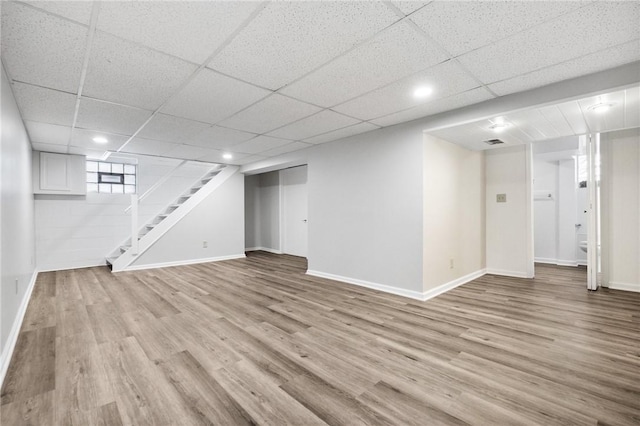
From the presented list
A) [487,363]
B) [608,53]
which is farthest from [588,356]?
[608,53]

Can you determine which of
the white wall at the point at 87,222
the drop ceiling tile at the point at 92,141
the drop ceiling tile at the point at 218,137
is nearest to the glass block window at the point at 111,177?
the white wall at the point at 87,222

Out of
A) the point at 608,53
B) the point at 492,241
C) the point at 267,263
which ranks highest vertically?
the point at 608,53

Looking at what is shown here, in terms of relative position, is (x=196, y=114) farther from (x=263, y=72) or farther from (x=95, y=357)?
(x=95, y=357)

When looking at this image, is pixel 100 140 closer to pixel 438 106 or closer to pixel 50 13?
pixel 50 13

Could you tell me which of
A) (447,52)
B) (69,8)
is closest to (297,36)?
(447,52)

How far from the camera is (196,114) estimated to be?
3.29 meters

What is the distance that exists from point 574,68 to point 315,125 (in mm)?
2548

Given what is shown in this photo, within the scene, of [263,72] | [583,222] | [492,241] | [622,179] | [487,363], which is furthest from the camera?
[583,222]

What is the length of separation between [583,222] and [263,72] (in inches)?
268

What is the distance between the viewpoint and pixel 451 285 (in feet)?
13.1

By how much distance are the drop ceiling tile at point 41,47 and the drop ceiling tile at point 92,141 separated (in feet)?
5.69

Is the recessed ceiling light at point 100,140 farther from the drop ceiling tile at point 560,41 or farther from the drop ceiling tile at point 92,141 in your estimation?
the drop ceiling tile at point 560,41

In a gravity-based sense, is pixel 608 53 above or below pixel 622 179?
above

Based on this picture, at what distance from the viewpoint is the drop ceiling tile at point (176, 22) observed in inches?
61.3
